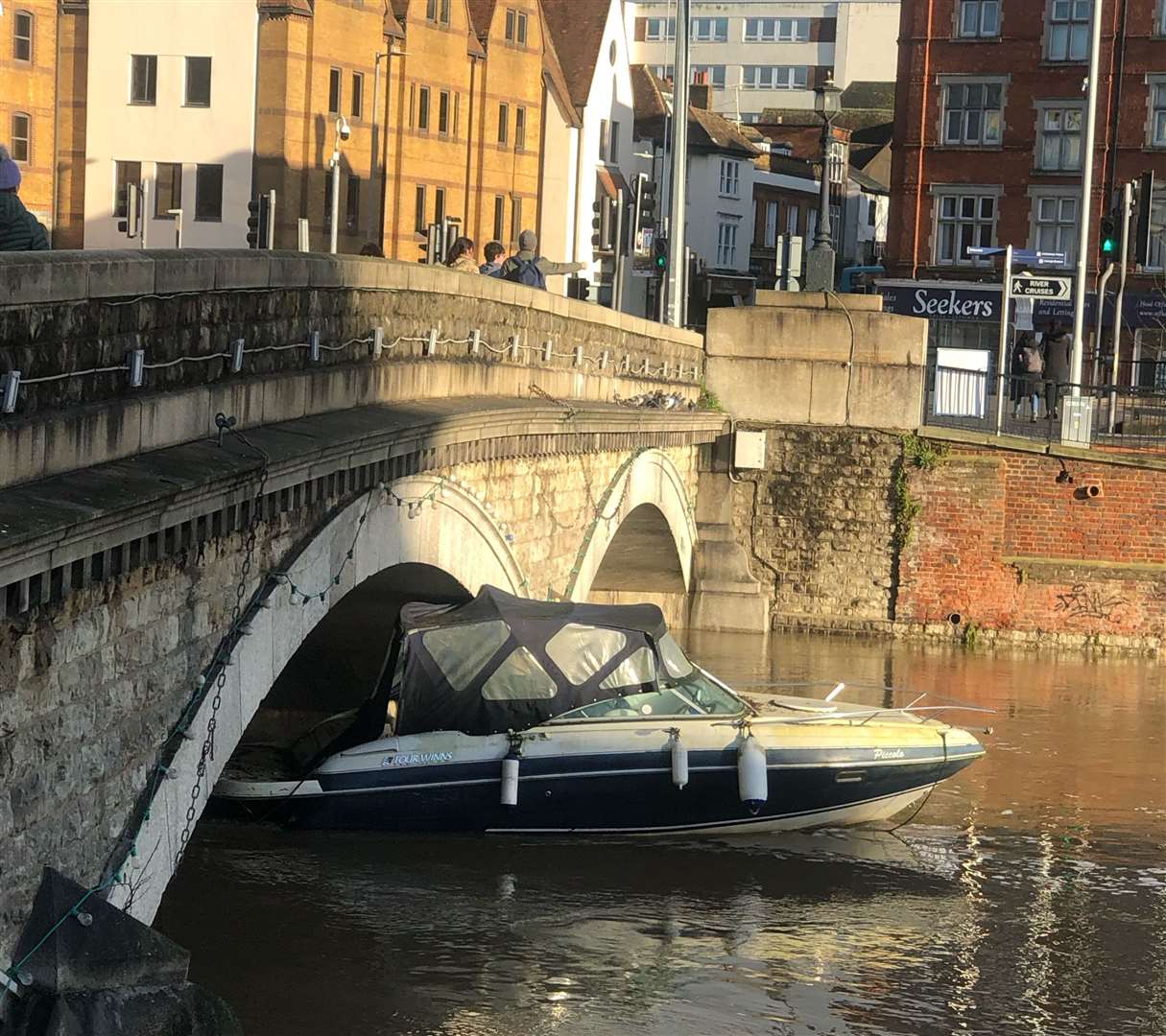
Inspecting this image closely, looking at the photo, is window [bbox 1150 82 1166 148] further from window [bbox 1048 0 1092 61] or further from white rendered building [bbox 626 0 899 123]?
white rendered building [bbox 626 0 899 123]

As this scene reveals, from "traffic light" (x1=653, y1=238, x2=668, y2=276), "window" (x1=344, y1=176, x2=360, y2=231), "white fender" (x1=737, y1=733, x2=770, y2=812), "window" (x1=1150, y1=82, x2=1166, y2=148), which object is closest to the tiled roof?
"window" (x1=344, y1=176, x2=360, y2=231)

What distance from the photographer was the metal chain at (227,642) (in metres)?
9.70

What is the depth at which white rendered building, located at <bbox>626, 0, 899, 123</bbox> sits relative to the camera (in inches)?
3671

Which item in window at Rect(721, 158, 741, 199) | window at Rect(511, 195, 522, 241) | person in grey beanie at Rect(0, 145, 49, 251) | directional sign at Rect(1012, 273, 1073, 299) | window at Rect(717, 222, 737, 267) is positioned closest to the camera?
person in grey beanie at Rect(0, 145, 49, 251)

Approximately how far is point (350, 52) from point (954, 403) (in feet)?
83.2

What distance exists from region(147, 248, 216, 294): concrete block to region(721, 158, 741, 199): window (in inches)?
2394

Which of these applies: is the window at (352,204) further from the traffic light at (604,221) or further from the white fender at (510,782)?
the white fender at (510,782)

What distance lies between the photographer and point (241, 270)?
10.3 m

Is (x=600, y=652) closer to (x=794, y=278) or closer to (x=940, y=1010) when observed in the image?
(x=940, y=1010)

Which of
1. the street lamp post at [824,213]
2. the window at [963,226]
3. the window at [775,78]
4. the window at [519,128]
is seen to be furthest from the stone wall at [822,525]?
the window at [775,78]

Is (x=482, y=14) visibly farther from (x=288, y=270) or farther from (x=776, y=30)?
(x=288, y=270)

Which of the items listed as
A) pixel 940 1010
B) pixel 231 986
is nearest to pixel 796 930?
pixel 940 1010

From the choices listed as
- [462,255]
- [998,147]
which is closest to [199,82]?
[998,147]

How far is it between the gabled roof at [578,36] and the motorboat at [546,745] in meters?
48.7
